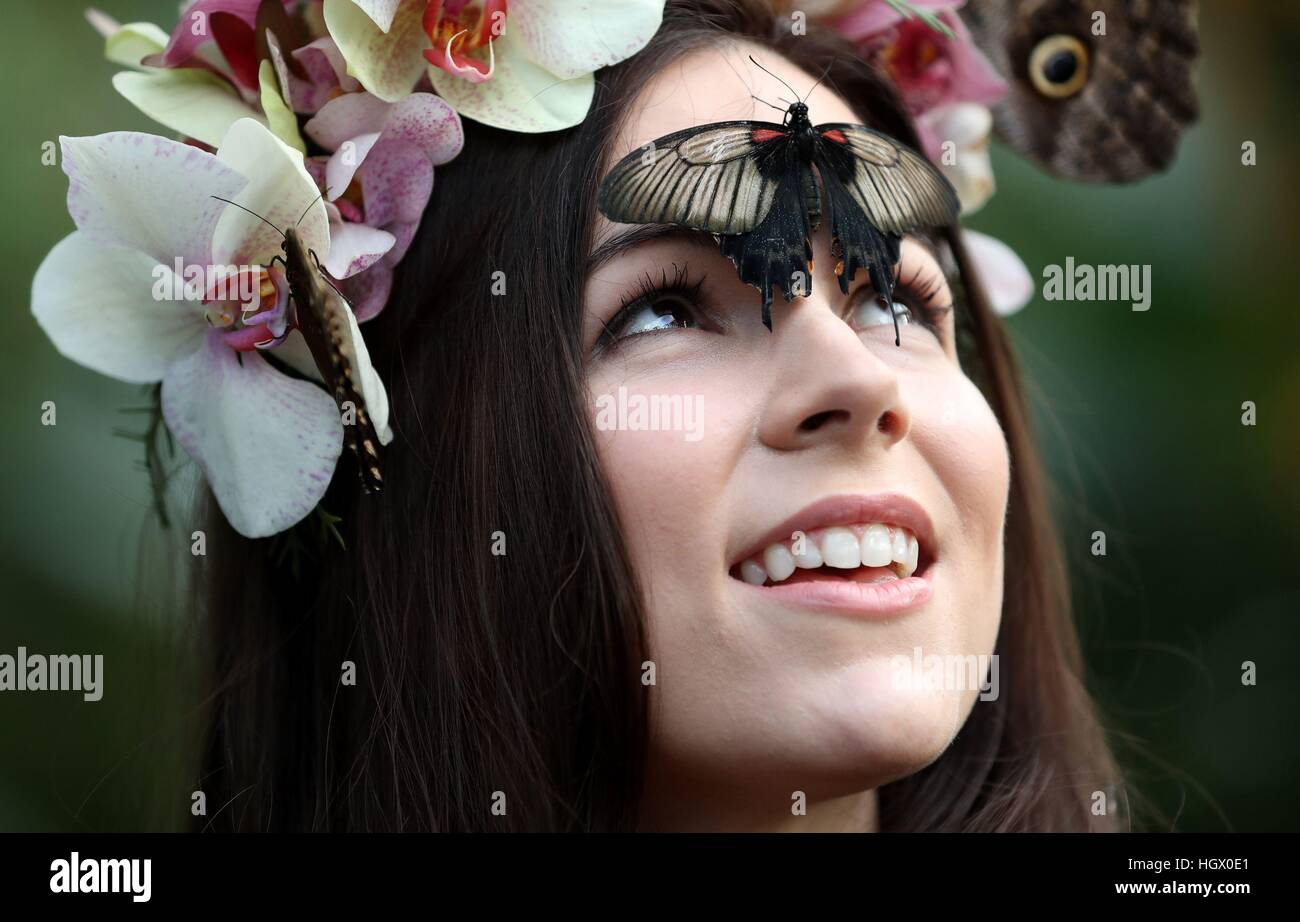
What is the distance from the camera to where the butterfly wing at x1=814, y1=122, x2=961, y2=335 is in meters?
1.59

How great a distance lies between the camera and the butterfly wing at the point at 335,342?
4.88 ft

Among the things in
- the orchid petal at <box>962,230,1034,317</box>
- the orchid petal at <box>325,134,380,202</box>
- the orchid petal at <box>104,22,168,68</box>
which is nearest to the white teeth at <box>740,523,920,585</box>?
the orchid petal at <box>325,134,380,202</box>

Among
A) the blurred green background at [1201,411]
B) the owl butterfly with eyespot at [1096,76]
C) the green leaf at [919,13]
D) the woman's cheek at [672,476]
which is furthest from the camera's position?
the blurred green background at [1201,411]

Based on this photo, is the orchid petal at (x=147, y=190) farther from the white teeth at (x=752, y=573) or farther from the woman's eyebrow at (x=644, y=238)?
the white teeth at (x=752, y=573)

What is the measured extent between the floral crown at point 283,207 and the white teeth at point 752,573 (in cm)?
48

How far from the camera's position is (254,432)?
1614 millimetres

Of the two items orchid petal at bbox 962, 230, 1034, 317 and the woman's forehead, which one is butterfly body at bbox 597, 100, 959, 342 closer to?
the woman's forehead

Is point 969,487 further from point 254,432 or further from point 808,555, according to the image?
point 254,432

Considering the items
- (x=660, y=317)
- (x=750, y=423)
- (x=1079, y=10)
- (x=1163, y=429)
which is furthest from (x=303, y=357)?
(x=1163, y=429)

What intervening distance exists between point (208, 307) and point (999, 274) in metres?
1.43

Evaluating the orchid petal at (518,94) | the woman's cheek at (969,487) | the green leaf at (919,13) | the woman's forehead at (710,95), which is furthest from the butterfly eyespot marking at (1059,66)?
the orchid petal at (518,94)

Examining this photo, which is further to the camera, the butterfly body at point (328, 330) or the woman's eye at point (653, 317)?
the woman's eye at point (653, 317)
